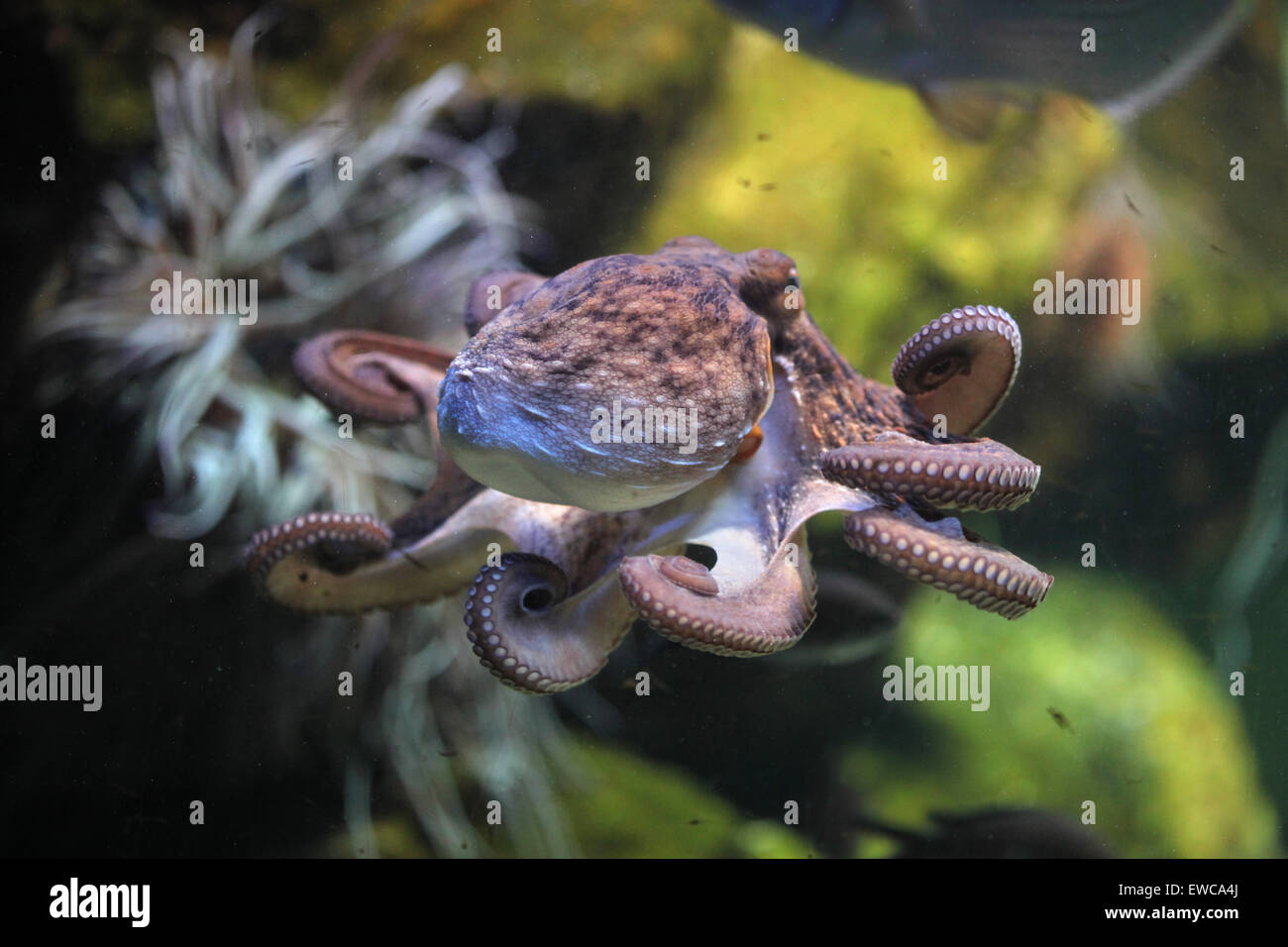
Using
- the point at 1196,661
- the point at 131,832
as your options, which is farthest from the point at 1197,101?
the point at 131,832

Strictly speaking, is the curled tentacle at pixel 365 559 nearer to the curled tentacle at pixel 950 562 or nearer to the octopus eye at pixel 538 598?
the octopus eye at pixel 538 598

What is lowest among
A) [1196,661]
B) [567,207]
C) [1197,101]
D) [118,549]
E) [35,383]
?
[1196,661]

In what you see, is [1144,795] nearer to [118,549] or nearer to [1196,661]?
[1196,661]

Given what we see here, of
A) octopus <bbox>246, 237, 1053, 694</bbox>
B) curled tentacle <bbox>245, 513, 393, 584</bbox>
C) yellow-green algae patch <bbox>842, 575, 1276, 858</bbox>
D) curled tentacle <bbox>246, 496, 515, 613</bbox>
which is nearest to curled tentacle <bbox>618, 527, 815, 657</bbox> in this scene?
octopus <bbox>246, 237, 1053, 694</bbox>

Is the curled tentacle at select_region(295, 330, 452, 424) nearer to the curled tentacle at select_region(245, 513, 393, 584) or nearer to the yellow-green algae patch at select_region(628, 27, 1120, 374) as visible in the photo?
the curled tentacle at select_region(245, 513, 393, 584)

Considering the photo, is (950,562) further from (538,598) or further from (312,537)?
(312,537)
